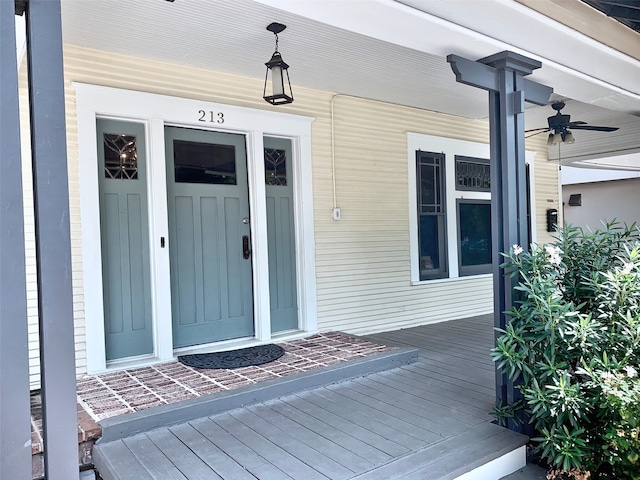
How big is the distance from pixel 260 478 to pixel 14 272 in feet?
4.58

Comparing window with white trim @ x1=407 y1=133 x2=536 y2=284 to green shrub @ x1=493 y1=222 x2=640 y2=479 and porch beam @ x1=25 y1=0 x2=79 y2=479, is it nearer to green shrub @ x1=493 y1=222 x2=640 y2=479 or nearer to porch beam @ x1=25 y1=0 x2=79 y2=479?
green shrub @ x1=493 y1=222 x2=640 y2=479

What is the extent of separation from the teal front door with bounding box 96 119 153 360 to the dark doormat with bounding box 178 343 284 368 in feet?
1.31

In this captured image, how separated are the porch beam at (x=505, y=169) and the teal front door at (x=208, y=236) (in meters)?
2.22

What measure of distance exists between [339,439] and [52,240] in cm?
178

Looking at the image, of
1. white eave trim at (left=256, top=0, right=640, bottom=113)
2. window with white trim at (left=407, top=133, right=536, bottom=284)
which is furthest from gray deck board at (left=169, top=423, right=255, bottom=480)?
window with white trim at (left=407, top=133, right=536, bottom=284)

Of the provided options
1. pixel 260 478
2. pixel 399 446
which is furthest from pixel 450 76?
pixel 260 478

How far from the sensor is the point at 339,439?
258 centimetres

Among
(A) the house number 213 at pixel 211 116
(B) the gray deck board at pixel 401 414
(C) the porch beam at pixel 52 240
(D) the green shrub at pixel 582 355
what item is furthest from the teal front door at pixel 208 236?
(D) the green shrub at pixel 582 355

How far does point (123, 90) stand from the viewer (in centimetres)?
360

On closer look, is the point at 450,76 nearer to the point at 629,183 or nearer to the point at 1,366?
the point at 1,366

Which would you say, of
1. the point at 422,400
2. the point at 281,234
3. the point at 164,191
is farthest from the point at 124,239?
the point at 422,400

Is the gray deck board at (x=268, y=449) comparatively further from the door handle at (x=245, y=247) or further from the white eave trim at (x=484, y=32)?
Answer: the white eave trim at (x=484, y=32)

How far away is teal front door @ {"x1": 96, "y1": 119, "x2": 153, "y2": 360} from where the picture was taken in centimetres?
360

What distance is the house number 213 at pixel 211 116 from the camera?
396 cm
